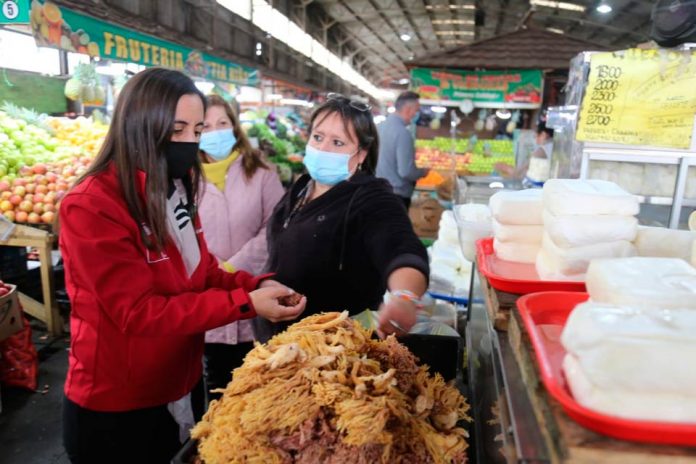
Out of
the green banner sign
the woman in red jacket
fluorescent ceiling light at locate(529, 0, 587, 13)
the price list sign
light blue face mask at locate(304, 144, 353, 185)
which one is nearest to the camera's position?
the woman in red jacket

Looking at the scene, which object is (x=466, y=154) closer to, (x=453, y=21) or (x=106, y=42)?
(x=106, y=42)

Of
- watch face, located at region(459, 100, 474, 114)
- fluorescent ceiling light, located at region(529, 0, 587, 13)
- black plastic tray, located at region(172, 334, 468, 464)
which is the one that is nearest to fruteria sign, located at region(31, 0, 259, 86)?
watch face, located at region(459, 100, 474, 114)

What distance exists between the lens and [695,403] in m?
0.67

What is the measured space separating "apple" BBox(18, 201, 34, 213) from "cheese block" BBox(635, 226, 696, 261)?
16.2ft

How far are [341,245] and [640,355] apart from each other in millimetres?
1416

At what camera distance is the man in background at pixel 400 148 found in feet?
20.6

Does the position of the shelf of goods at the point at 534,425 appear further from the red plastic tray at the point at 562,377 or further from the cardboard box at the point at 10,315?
the cardboard box at the point at 10,315

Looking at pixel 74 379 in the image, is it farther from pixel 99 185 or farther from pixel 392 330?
pixel 392 330

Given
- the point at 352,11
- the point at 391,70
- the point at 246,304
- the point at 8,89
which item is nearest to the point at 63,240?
the point at 246,304

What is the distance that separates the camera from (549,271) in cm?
130

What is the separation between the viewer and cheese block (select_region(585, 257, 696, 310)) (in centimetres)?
82

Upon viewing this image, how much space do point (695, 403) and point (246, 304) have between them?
4.48ft

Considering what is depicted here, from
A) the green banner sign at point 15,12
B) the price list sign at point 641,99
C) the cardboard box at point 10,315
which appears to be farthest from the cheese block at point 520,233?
the green banner sign at point 15,12

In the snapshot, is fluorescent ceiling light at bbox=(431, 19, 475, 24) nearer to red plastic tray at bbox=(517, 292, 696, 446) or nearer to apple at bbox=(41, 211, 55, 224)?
apple at bbox=(41, 211, 55, 224)
